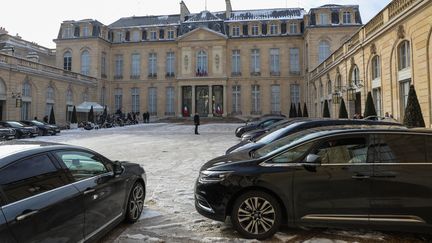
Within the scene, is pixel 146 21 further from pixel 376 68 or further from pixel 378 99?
pixel 378 99

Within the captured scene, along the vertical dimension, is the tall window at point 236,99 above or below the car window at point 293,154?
above

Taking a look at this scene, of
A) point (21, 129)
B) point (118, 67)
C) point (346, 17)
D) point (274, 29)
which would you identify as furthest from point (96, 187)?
point (118, 67)

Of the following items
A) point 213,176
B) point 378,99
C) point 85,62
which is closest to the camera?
point 213,176

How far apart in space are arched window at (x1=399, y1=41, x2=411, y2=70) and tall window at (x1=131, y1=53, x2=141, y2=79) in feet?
136

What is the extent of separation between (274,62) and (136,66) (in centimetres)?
2086

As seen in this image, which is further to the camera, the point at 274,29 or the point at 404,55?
the point at 274,29

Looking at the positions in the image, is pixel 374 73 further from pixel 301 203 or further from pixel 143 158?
pixel 301 203

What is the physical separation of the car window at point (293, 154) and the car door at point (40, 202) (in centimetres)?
263

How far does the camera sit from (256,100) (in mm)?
49938

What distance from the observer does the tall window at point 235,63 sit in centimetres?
5012

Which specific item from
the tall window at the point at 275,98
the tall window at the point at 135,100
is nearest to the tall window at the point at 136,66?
the tall window at the point at 135,100

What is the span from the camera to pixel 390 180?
448 cm

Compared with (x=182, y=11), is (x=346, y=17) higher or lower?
lower

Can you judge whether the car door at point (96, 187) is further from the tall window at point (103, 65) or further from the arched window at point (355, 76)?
the tall window at point (103, 65)
